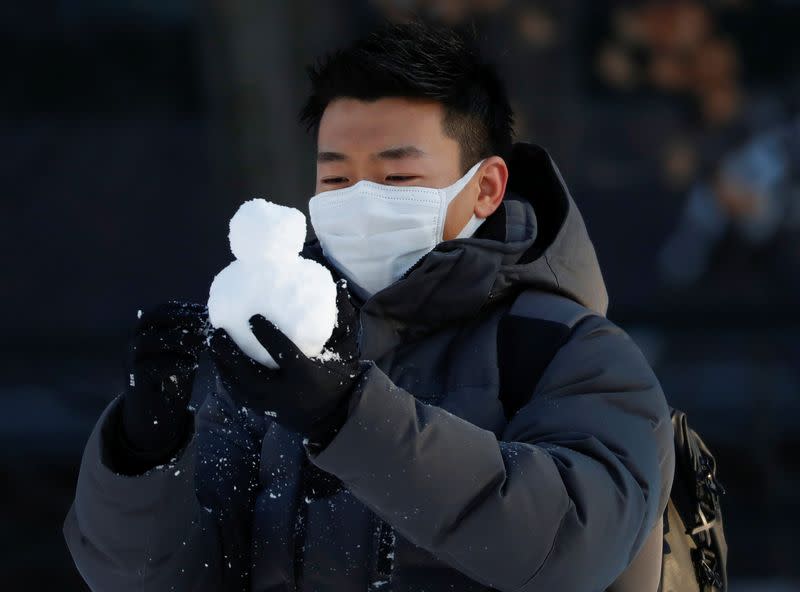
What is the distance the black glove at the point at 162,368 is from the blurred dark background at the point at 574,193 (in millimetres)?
4066

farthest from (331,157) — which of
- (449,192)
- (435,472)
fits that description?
(435,472)

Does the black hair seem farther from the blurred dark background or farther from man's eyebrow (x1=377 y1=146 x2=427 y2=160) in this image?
the blurred dark background

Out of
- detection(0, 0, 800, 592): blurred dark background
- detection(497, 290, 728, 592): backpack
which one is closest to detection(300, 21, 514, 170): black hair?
detection(497, 290, 728, 592): backpack

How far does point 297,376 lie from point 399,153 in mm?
725

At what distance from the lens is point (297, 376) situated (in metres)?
1.82

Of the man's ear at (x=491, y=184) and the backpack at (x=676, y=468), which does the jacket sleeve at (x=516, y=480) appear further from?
the man's ear at (x=491, y=184)

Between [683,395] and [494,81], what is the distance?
556cm

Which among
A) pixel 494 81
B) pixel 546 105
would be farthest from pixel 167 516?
pixel 546 105

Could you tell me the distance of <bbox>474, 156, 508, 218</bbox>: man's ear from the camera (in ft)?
8.61

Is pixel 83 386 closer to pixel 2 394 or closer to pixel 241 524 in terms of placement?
pixel 2 394

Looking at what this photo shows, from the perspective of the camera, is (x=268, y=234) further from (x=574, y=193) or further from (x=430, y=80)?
(x=574, y=193)

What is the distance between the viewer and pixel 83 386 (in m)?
8.14

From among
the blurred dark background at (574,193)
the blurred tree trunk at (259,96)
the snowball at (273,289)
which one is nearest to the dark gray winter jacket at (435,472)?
the snowball at (273,289)

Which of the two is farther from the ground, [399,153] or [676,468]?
[399,153]
